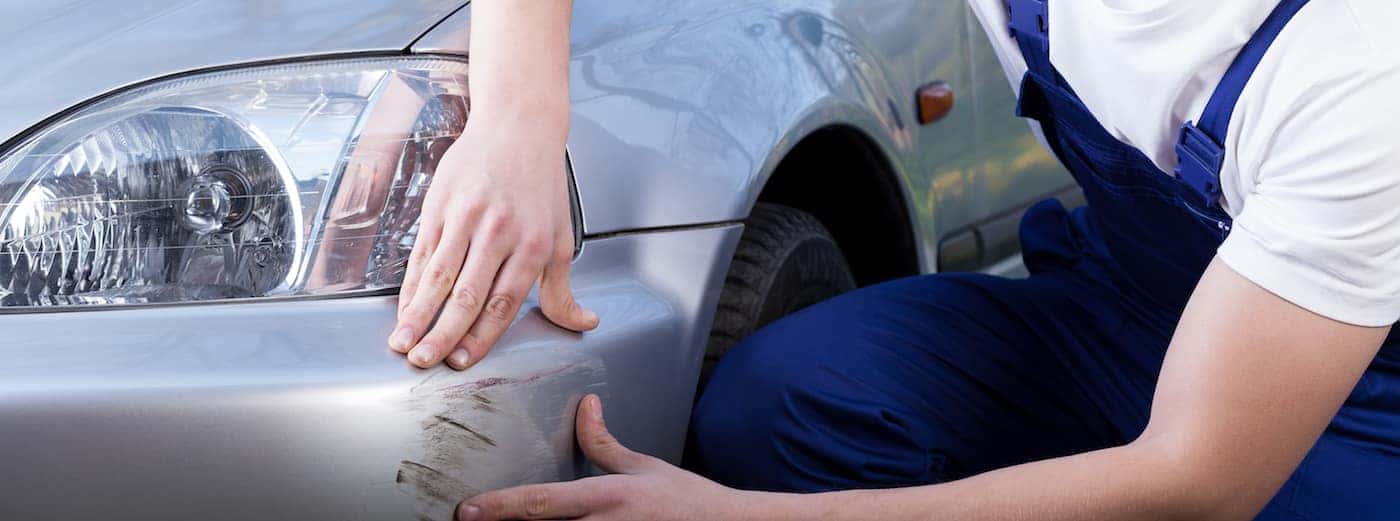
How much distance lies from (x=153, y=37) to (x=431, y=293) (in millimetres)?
385

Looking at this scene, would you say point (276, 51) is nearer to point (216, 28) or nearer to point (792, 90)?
point (216, 28)

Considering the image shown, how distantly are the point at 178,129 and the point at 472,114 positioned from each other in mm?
255

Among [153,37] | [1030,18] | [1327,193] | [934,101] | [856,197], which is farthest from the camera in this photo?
[934,101]

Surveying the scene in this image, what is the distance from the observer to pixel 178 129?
1.23 metres

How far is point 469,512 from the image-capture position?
1.12 meters

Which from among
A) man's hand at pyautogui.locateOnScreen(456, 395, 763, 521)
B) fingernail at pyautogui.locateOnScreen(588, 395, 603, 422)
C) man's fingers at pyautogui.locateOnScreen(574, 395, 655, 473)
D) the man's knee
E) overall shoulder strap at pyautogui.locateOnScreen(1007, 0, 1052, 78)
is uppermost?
overall shoulder strap at pyautogui.locateOnScreen(1007, 0, 1052, 78)

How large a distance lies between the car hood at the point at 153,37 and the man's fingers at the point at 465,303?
247 millimetres

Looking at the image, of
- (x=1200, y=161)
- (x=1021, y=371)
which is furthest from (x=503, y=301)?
(x=1021, y=371)

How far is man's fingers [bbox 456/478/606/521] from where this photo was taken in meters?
1.13

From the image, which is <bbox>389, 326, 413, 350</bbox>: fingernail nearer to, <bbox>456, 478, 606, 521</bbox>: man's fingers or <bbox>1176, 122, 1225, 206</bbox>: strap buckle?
<bbox>456, 478, 606, 521</bbox>: man's fingers

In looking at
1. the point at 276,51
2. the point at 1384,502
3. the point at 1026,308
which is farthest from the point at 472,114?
the point at 1384,502

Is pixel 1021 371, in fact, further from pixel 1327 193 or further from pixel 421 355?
pixel 421 355

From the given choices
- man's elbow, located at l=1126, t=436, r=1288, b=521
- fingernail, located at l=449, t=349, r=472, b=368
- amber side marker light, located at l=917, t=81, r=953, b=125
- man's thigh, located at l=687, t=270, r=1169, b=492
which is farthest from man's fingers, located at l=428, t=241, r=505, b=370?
amber side marker light, located at l=917, t=81, r=953, b=125

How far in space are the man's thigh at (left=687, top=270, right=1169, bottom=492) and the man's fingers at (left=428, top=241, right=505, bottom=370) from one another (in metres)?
0.36
